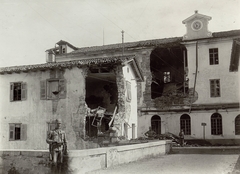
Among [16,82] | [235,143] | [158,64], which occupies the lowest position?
[235,143]

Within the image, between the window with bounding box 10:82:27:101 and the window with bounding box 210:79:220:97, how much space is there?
55.1 ft

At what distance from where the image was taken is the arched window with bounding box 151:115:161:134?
3070cm

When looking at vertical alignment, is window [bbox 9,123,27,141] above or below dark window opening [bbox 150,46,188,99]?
below

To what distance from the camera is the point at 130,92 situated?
24016mm

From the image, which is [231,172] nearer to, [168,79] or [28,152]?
[28,152]

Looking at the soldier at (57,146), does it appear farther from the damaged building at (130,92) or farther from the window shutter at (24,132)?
the window shutter at (24,132)

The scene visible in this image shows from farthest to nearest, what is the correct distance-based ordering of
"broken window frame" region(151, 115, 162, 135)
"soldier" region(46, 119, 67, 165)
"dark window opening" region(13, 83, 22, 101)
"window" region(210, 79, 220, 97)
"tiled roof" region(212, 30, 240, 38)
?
"broken window frame" region(151, 115, 162, 135) < "window" region(210, 79, 220, 97) < "tiled roof" region(212, 30, 240, 38) < "dark window opening" region(13, 83, 22, 101) < "soldier" region(46, 119, 67, 165)

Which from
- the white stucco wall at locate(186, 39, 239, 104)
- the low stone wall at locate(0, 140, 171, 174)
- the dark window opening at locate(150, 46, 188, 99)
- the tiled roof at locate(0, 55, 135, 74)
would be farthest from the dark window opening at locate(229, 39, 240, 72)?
the dark window opening at locate(150, 46, 188, 99)

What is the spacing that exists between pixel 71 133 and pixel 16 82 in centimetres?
598

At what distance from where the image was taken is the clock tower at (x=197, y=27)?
29688 mm

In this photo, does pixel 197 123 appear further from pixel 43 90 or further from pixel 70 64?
pixel 43 90

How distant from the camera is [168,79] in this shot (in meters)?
35.6

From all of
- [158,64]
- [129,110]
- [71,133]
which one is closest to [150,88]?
[158,64]

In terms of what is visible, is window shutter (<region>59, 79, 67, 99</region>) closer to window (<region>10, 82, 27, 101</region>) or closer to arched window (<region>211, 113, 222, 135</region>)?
window (<region>10, 82, 27, 101</region>)
